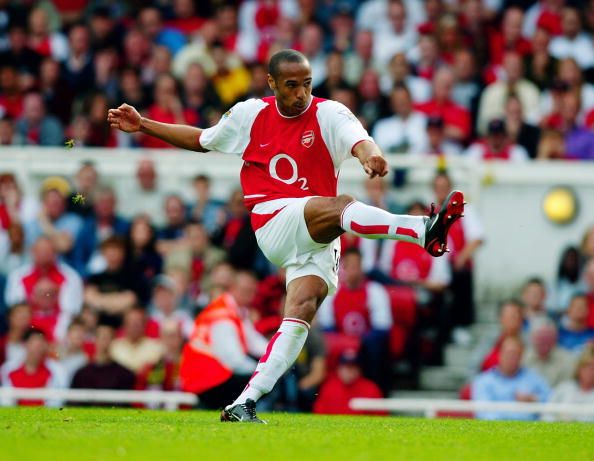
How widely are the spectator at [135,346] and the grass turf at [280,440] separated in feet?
15.3

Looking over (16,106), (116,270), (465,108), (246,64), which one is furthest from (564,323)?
(16,106)

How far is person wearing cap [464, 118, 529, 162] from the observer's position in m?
16.5

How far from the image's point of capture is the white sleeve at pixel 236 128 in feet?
31.7

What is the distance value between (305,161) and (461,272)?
643cm

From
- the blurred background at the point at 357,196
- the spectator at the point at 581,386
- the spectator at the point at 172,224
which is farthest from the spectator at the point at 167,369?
the spectator at the point at 581,386

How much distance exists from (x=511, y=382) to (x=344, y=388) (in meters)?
1.75

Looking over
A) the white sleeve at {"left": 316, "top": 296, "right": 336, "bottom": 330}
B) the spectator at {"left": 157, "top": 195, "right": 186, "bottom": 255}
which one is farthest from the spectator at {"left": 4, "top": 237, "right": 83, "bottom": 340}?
the white sleeve at {"left": 316, "top": 296, "right": 336, "bottom": 330}

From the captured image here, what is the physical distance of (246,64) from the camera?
18.9 metres

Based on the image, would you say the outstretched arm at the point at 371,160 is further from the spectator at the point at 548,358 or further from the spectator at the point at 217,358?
the spectator at the point at 548,358

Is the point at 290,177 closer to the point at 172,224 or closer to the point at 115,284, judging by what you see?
the point at 115,284

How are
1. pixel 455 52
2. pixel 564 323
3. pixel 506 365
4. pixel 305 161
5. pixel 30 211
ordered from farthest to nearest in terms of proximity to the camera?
pixel 455 52 → pixel 30 211 → pixel 564 323 → pixel 506 365 → pixel 305 161

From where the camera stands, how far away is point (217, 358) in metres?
12.5

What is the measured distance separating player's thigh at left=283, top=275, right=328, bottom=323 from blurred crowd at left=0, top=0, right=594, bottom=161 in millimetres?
7516

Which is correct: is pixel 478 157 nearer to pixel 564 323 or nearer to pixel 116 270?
pixel 564 323
